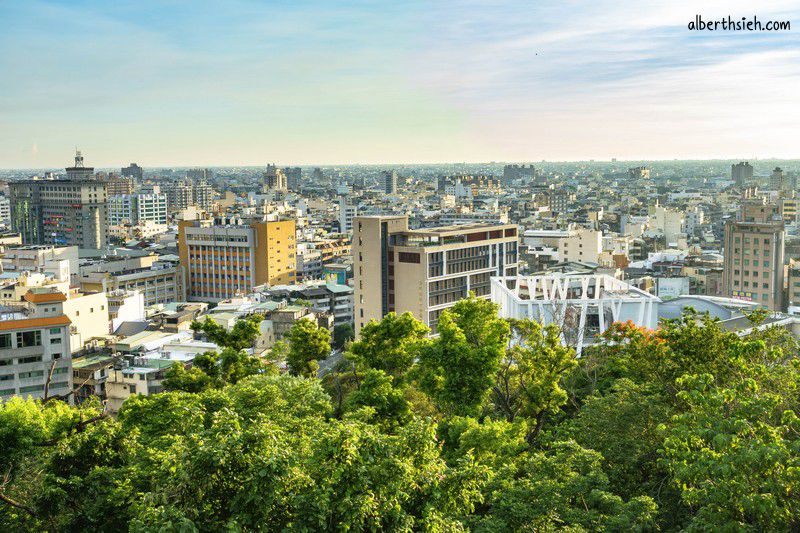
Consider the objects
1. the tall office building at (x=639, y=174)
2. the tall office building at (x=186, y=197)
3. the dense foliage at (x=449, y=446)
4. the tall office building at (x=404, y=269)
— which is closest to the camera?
the dense foliage at (x=449, y=446)

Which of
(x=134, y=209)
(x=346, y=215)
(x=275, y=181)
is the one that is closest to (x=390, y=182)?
(x=275, y=181)

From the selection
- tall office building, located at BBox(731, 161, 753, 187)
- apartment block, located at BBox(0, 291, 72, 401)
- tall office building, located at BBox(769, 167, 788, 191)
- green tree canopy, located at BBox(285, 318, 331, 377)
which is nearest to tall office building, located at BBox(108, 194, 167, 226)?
apartment block, located at BBox(0, 291, 72, 401)

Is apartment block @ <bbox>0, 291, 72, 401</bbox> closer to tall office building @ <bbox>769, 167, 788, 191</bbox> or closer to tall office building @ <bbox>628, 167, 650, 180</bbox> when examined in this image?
tall office building @ <bbox>769, 167, 788, 191</bbox>

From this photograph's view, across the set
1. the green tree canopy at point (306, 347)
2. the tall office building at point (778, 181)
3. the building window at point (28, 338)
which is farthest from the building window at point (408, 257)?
the tall office building at point (778, 181)

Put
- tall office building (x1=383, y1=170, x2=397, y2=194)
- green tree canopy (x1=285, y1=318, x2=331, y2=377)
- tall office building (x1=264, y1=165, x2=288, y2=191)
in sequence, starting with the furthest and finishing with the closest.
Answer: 1. tall office building (x1=264, y1=165, x2=288, y2=191)
2. tall office building (x1=383, y1=170, x2=397, y2=194)
3. green tree canopy (x1=285, y1=318, x2=331, y2=377)

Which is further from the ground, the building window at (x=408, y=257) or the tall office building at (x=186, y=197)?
the tall office building at (x=186, y=197)

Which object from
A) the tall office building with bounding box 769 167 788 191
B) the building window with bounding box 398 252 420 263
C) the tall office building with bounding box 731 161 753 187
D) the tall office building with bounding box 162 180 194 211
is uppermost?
the tall office building with bounding box 731 161 753 187

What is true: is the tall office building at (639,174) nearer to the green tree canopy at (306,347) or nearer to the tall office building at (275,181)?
the tall office building at (275,181)
